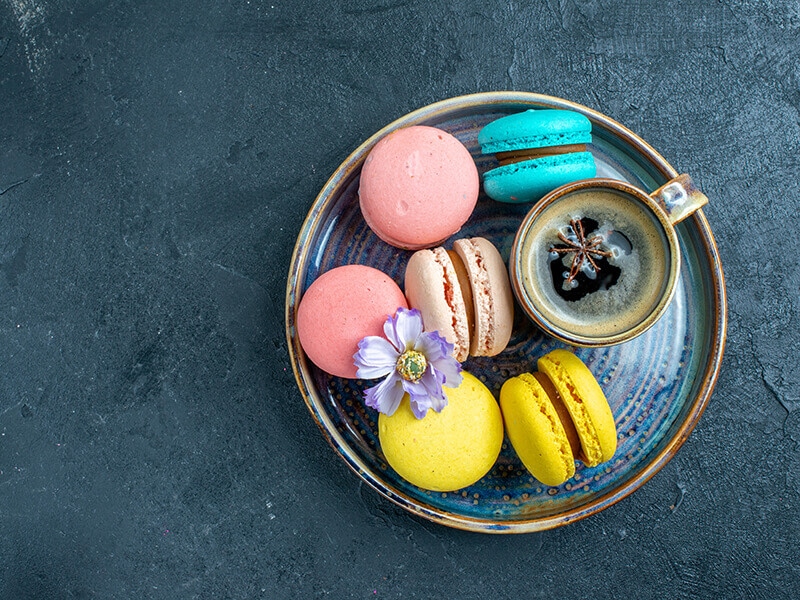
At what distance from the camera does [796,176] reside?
1172 mm

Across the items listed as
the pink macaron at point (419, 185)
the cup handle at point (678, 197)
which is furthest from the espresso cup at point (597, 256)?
the pink macaron at point (419, 185)

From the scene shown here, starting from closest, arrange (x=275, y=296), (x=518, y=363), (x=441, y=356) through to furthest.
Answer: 1. (x=441, y=356)
2. (x=518, y=363)
3. (x=275, y=296)

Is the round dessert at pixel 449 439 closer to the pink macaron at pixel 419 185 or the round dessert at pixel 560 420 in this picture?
the round dessert at pixel 560 420

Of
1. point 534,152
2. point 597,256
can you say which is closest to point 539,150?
point 534,152

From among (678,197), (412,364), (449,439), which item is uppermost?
(678,197)

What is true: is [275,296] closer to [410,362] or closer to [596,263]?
[410,362]

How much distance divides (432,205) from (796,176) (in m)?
0.76

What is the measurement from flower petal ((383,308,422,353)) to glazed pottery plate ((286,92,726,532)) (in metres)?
0.17

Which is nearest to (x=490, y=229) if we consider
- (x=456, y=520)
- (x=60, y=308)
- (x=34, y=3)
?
(x=456, y=520)

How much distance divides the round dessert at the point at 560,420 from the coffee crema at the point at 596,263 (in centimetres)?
8

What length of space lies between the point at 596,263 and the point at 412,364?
34 centimetres

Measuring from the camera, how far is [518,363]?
1068mm

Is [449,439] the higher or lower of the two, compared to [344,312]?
lower

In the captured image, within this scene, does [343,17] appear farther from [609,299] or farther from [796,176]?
[796,176]
